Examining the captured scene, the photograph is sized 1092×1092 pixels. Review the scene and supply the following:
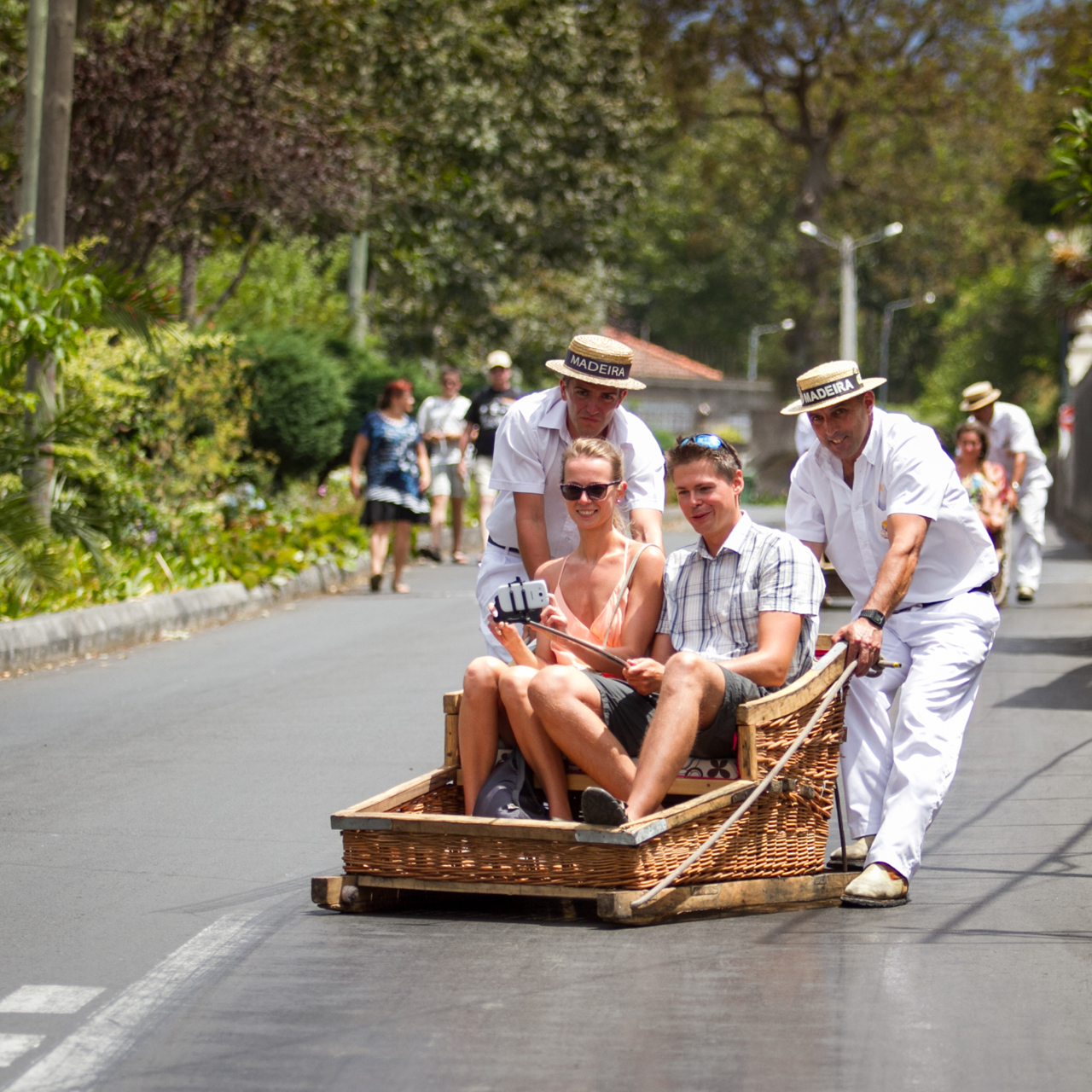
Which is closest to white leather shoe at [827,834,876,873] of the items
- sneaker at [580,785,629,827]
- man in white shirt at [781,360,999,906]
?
man in white shirt at [781,360,999,906]

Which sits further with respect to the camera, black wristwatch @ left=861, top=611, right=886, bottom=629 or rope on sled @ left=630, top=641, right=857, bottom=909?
black wristwatch @ left=861, top=611, right=886, bottom=629

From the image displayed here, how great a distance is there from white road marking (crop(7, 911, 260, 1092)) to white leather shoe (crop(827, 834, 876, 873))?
1996 mm

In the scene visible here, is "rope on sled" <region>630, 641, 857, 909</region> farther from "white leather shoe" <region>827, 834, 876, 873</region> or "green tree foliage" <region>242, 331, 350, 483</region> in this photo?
"green tree foliage" <region>242, 331, 350, 483</region>

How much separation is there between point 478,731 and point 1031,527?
9.59 meters

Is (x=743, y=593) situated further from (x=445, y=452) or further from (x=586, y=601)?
(x=445, y=452)

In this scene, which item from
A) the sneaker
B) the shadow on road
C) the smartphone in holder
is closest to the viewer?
the sneaker

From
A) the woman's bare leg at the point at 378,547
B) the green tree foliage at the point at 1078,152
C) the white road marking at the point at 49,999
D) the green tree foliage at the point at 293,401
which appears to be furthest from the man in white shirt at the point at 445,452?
the white road marking at the point at 49,999

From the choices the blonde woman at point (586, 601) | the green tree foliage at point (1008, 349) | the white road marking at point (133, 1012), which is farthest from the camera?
the green tree foliage at point (1008, 349)

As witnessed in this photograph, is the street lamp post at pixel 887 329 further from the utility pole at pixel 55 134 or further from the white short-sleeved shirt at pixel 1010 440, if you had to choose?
the utility pole at pixel 55 134

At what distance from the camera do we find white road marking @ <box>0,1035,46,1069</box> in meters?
3.90

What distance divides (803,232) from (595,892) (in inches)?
1552

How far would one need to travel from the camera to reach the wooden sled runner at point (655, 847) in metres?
5.00

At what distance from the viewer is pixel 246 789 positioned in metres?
7.25

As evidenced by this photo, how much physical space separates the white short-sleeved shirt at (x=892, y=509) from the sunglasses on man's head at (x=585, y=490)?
0.73m
